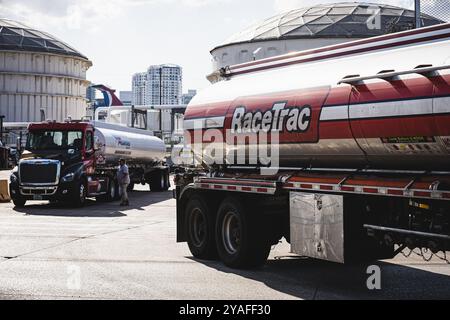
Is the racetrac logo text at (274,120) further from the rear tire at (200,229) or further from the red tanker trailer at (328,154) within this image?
the rear tire at (200,229)

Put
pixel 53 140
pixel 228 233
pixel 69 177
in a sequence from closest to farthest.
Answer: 1. pixel 228 233
2. pixel 69 177
3. pixel 53 140

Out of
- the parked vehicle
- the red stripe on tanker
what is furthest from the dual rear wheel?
the parked vehicle

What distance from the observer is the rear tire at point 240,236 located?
11.1m

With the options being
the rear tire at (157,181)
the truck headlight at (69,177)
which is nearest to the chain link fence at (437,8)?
the truck headlight at (69,177)

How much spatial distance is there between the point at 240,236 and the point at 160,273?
Result: 1409 millimetres

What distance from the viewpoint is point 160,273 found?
35.8 ft

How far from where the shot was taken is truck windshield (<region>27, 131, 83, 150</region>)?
82.9 feet

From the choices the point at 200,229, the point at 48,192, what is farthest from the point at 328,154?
the point at 48,192

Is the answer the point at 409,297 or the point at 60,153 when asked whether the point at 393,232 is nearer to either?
the point at 409,297

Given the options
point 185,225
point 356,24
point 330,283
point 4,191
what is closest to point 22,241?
point 185,225

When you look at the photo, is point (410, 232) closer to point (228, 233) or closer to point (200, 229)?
point (228, 233)

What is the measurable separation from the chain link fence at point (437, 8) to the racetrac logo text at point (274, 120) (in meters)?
4.04

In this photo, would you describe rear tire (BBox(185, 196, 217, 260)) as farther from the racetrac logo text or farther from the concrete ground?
the racetrac logo text

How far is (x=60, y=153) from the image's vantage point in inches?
990
